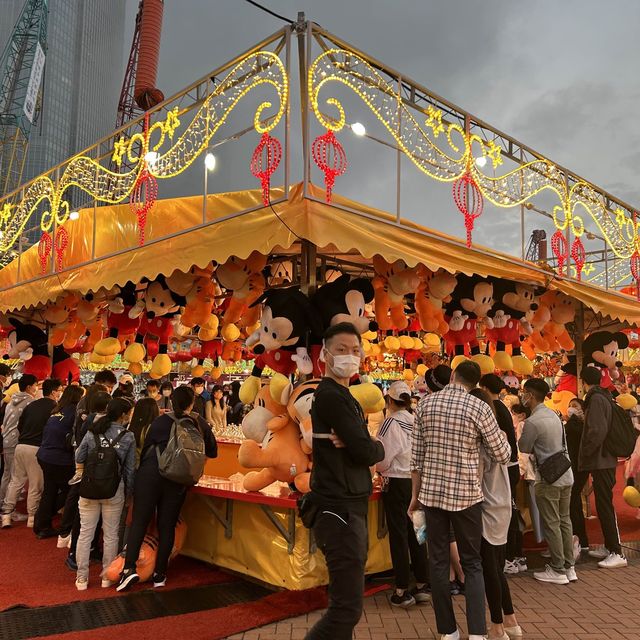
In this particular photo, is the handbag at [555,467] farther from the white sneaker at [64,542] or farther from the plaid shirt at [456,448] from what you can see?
the white sneaker at [64,542]

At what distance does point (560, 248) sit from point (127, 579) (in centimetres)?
584

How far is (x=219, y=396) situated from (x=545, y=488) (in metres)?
8.13

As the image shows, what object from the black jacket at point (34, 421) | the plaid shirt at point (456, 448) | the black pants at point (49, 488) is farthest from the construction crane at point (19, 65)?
the plaid shirt at point (456, 448)

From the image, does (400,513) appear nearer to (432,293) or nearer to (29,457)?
(432,293)

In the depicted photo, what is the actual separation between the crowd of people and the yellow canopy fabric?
3.72 feet

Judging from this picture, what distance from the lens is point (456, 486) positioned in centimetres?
338

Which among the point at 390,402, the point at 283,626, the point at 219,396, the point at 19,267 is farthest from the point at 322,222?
the point at 219,396

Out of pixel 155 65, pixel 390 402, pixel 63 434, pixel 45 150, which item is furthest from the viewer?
pixel 45 150

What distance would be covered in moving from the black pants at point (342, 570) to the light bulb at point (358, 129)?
3.10 meters

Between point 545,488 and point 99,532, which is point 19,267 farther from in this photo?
point 545,488

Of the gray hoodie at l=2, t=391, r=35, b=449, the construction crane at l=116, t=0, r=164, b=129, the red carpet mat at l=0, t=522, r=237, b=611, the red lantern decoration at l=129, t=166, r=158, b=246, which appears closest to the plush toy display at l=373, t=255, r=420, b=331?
the red lantern decoration at l=129, t=166, r=158, b=246

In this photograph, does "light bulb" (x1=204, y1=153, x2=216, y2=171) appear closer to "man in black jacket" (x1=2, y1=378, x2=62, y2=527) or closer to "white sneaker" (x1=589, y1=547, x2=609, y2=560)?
"man in black jacket" (x1=2, y1=378, x2=62, y2=527)

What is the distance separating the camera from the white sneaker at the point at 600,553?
572cm

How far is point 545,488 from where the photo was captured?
196 inches
